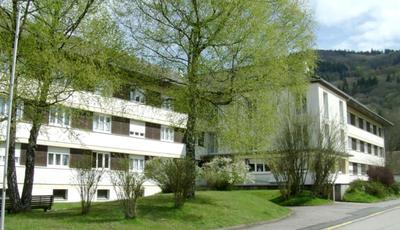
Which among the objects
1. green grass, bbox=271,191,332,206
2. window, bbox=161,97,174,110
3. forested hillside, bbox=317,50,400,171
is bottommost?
green grass, bbox=271,191,332,206

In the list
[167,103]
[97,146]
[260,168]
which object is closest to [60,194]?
[97,146]

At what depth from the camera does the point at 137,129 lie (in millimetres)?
42500

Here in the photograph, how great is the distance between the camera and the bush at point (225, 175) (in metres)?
31.2

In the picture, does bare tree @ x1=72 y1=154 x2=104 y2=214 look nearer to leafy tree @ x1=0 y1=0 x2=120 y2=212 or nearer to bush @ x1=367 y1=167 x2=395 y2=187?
leafy tree @ x1=0 y1=0 x2=120 y2=212

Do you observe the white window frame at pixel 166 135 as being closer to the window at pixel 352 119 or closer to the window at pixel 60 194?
the window at pixel 60 194

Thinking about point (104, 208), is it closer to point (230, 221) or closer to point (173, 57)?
point (230, 221)

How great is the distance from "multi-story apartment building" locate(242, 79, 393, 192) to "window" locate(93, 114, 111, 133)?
41.0ft

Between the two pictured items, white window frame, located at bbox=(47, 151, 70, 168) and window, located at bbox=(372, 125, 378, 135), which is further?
window, located at bbox=(372, 125, 378, 135)

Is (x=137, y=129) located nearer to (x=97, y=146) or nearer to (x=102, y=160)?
(x=102, y=160)

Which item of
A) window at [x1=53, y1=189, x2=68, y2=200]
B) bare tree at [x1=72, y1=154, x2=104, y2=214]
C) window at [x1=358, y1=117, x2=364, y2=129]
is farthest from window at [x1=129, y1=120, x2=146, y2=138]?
window at [x1=358, y1=117, x2=364, y2=129]

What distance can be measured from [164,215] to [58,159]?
19230 mm

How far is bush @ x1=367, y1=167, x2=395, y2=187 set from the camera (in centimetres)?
4555

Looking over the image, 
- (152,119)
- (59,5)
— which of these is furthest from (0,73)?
(152,119)

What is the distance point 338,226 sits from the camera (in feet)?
61.8
